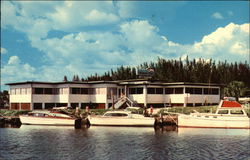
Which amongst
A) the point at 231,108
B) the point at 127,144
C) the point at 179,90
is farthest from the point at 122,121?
the point at 179,90

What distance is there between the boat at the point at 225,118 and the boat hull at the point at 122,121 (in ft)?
20.4

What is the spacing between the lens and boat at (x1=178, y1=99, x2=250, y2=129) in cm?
5634

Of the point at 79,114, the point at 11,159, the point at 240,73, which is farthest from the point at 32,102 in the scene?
the point at 240,73

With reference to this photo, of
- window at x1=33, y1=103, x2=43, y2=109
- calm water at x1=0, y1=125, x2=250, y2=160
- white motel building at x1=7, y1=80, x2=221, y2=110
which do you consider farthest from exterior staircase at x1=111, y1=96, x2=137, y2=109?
calm water at x1=0, y1=125, x2=250, y2=160

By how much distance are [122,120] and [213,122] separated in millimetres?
14405

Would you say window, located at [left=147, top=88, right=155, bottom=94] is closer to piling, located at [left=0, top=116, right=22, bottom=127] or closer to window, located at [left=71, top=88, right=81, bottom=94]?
window, located at [left=71, top=88, right=81, bottom=94]

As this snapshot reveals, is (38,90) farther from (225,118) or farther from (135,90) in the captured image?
(225,118)

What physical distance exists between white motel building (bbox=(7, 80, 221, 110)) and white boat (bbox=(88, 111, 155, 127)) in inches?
541

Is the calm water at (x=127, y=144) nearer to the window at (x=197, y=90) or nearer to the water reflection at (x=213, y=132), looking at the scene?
the water reflection at (x=213, y=132)

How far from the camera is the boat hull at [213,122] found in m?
56.3

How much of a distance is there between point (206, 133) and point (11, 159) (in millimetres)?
28630

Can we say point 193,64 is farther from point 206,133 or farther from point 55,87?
point 206,133

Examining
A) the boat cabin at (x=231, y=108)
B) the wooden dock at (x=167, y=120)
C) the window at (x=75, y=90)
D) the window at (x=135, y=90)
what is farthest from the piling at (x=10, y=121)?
the boat cabin at (x=231, y=108)

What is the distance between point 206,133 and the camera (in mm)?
51875
